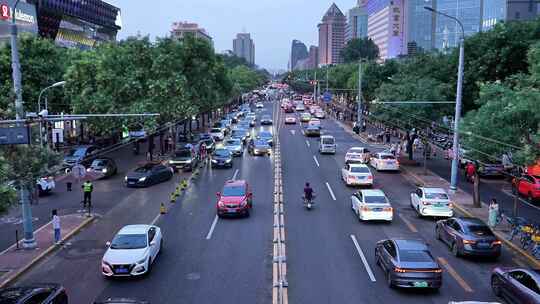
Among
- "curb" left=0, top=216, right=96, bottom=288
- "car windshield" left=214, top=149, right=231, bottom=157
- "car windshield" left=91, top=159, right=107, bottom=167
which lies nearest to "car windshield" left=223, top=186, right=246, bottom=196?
"curb" left=0, top=216, right=96, bottom=288

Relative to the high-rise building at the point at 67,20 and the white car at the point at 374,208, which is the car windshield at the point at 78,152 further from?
the white car at the point at 374,208

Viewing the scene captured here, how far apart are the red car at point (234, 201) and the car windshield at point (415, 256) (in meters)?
10.5

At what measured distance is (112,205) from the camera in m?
29.5

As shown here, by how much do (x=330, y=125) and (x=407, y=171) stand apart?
4079cm

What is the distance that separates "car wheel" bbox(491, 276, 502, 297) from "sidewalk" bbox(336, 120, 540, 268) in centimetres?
425

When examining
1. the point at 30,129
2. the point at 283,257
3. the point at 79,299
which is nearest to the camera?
the point at 79,299

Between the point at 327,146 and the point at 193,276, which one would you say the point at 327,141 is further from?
the point at 193,276

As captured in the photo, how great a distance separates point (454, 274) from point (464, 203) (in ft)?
42.4

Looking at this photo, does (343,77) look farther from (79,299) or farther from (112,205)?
(79,299)

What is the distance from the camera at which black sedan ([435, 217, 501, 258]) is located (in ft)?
64.2

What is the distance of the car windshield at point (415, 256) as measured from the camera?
16467 mm

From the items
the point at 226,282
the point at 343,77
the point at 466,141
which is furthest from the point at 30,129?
the point at 343,77

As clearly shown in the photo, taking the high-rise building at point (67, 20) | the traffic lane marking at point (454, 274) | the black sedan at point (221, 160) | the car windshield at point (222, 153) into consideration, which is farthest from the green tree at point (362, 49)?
the traffic lane marking at point (454, 274)

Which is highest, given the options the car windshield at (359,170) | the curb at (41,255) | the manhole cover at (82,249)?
the car windshield at (359,170)
